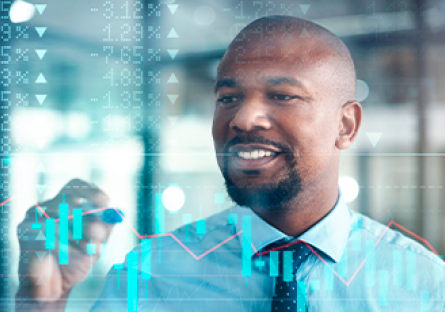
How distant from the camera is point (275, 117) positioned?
3.14ft

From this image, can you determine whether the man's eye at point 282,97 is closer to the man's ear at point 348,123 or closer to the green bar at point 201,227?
the man's ear at point 348,123

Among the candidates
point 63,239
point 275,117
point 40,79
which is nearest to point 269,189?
point 275,117

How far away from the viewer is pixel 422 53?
1.03 metres

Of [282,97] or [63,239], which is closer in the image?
[282,97]

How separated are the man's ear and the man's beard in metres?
0.17

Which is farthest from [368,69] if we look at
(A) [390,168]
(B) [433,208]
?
(B) [433,208]

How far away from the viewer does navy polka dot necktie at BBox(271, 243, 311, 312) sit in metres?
0.99

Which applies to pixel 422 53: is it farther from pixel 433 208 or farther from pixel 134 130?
pixel 134 130

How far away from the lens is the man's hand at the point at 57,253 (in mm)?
1042

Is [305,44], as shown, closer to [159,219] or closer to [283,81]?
[283,81]

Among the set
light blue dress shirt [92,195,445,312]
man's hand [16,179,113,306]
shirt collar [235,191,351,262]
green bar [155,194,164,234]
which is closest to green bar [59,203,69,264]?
man's hand [16,179,113,306]

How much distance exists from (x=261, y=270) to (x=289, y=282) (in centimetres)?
10

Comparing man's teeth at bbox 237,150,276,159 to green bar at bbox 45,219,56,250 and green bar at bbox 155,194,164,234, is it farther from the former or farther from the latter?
green bar at bbox 45,219,56,250

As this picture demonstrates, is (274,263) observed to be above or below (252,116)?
below
